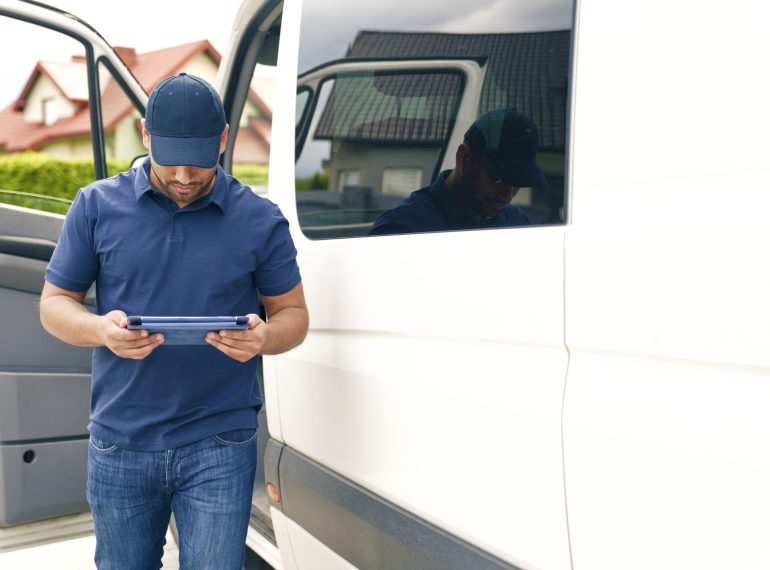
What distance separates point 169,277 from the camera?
1.89 metres

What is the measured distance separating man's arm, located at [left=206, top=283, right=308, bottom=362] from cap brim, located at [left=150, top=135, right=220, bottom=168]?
37cm

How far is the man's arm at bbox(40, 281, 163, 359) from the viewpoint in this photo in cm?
169

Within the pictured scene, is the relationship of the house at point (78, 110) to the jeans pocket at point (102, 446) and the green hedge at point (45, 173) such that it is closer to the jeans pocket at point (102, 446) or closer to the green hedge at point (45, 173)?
the green hedge at point (45, 173)

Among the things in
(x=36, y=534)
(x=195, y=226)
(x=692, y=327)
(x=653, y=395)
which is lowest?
(x=36, y=534)

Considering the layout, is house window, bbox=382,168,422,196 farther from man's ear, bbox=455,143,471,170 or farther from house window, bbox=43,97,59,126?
house window, bbox=43,97,59,126

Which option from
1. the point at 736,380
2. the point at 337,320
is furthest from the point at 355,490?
the point at 736,380

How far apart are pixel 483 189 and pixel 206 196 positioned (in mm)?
689

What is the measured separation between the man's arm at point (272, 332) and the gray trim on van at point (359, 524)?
1.38ft

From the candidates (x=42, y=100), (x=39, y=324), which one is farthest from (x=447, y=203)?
(x=42, y=100)

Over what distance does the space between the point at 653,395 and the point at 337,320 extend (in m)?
0.99

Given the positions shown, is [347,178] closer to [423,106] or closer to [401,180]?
[401,180]

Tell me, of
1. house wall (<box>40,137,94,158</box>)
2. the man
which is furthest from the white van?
house wall (<box>40,137,94,158</box>)

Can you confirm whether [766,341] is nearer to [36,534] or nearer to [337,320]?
[337,320]

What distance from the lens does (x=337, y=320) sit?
2076mm
